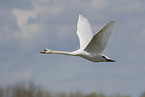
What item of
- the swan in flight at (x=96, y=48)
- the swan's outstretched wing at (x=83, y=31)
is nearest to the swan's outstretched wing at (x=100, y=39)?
the swan in flight at (x=96, y=48)

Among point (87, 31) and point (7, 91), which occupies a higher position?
Answer: point (87, 31)

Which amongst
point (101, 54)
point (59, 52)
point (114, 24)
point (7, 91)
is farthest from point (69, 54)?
point (7, 91)

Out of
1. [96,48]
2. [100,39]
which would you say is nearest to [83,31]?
[96,48]

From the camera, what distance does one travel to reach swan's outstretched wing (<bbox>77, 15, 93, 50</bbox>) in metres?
23.7

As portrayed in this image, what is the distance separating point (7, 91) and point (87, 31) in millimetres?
20757

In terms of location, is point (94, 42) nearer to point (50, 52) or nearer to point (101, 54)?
point (101, 54)

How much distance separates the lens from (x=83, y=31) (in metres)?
24.6

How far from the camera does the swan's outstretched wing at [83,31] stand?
77.7 feet

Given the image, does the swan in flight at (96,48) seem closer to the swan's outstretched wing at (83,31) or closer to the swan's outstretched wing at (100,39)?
the swan's outstretched wing at (100,39)

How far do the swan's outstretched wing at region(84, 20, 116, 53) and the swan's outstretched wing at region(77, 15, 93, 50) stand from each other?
252cm

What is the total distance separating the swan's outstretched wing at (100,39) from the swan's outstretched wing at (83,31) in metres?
2.52

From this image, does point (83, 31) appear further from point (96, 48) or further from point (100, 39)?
point (100, 39)

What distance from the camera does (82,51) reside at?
67.7 ft

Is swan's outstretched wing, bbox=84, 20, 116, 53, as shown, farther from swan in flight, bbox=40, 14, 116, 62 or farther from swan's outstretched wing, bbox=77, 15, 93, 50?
swan's outstretched wing, bbox=77, 15, 93, 50
